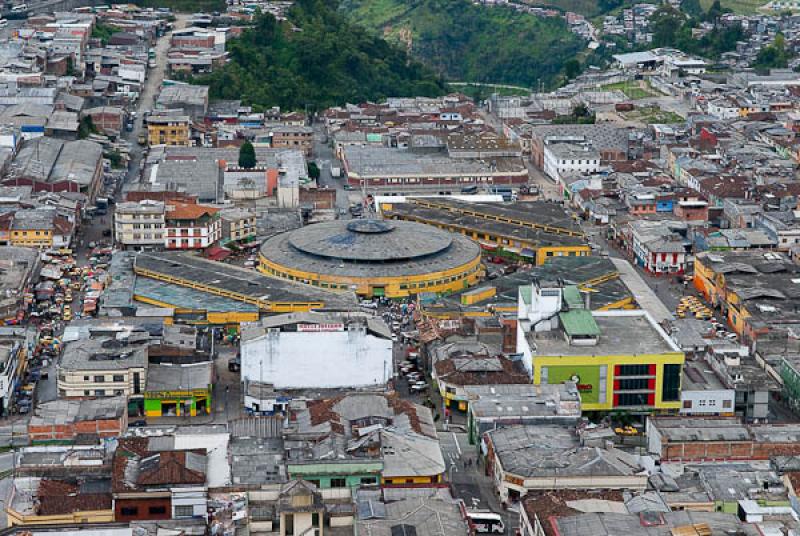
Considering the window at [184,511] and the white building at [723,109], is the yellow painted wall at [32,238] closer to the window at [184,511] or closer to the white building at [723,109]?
the window at [184,511]

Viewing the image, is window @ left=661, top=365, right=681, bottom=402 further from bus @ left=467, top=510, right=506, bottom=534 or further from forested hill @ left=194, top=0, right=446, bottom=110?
forested hill @ left=194, top=0, right=446, bottom=110

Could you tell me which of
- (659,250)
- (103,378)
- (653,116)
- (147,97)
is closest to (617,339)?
(659,250)

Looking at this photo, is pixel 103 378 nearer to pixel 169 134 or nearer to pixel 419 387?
pixel 419 387

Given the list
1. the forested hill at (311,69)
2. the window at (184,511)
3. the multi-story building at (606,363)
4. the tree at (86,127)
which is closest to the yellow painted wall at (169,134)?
the tree at (86,127)

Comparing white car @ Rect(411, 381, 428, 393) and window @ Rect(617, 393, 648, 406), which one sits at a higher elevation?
window @ Rect(617, 393, 648, 406)

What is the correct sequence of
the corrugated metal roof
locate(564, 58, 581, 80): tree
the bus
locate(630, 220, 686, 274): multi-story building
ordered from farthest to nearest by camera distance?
locate(564, 58, 581, 80): tree, locate(630, 220, 686, 274): multi-story building, the corrugated metal roof, the bus

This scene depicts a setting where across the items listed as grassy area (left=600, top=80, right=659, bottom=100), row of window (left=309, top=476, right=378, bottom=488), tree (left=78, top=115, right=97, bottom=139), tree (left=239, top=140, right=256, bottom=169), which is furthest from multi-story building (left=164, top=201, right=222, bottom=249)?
grassy area (left=600, top=80, right=659, bottom=100)

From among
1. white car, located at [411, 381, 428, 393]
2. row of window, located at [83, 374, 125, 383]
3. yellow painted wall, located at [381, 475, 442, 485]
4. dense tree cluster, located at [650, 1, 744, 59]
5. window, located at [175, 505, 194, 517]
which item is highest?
dense tree cluster, located at [650, 1, 744, 59]
